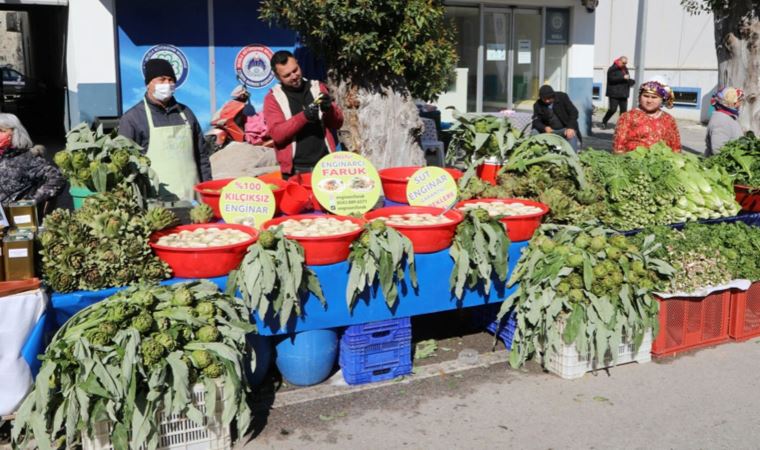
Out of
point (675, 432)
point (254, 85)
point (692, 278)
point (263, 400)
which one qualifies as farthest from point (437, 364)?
point (254, 85)

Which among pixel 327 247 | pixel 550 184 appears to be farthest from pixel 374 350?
pixel 550 184

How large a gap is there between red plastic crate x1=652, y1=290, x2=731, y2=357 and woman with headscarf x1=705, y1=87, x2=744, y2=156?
7.39 ft

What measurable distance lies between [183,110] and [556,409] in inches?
126

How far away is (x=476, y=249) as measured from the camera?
437 cm

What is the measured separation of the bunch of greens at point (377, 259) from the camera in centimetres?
407

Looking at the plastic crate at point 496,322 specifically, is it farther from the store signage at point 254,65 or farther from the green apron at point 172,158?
the store signage at point 254,65

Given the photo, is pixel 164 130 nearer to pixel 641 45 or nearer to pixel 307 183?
pixel 307 183

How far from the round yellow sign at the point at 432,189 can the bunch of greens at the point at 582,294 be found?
618 millimetres

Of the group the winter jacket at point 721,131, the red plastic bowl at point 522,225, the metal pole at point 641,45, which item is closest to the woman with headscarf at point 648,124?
the winter jacket at point 721,131

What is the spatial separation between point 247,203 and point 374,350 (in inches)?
45.6

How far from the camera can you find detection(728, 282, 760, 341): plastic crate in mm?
5193

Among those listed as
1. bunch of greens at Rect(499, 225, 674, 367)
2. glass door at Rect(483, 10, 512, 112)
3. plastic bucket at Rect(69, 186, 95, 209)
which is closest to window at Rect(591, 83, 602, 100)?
glass door at Rect(483, 10, 512, 112)

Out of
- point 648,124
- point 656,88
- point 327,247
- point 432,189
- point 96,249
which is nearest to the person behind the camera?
point 96,249

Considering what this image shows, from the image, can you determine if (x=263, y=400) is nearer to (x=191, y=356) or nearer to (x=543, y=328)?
(x=191, y=356)
